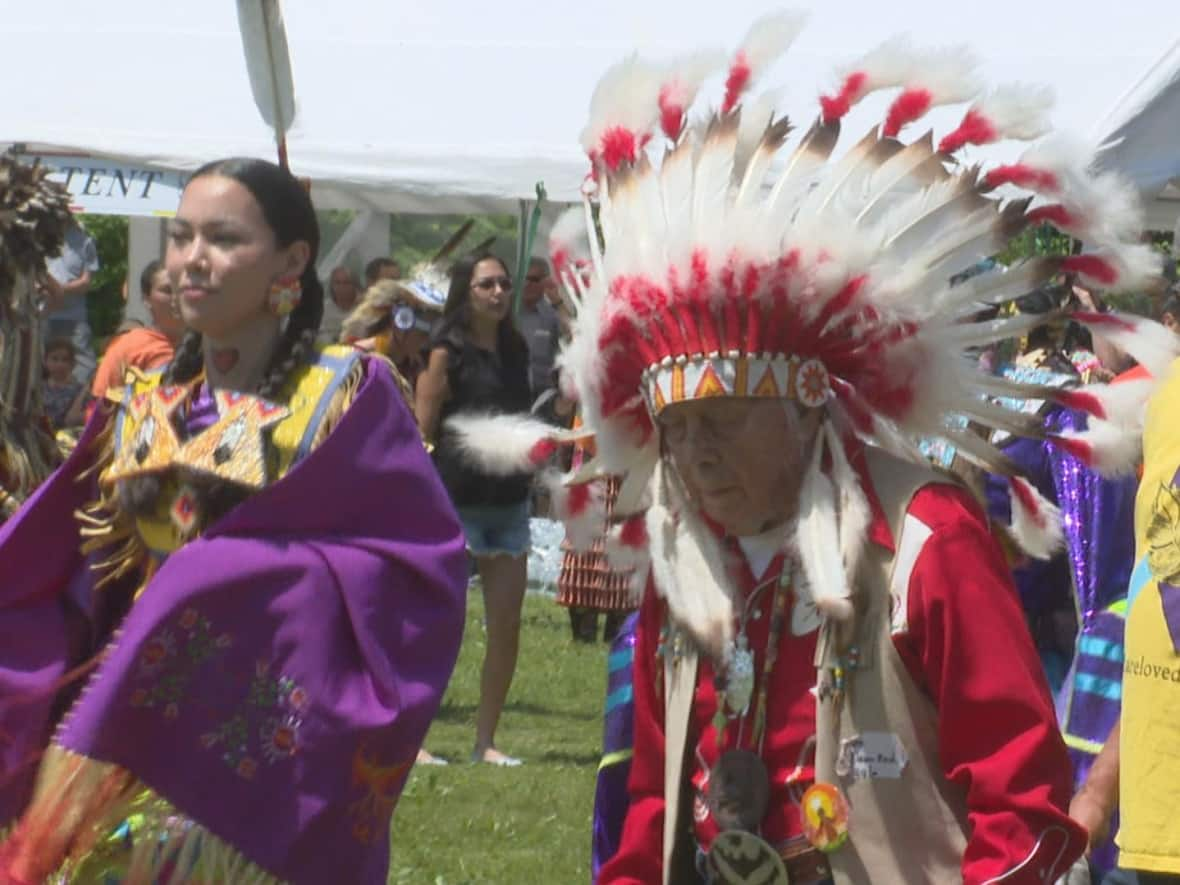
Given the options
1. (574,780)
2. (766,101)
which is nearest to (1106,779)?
(766,101)

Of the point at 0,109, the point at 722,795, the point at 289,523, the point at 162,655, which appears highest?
the point at 0,109

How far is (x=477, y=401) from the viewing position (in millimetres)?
8164

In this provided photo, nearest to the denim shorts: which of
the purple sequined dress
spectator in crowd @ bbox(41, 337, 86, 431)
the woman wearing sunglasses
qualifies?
the woman wearing sunglasses

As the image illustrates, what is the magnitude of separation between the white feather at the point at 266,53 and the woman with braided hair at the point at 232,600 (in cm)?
119

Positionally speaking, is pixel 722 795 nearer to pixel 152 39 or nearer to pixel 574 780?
pixel 574 780

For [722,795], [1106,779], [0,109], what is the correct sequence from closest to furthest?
[722,795] → [1106,779] → [0,109]

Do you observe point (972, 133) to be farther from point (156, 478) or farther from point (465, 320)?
point (465, 320)

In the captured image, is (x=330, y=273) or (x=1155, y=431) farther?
(x=330, y=273)

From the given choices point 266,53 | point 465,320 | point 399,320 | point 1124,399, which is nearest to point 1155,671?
point 1124,399

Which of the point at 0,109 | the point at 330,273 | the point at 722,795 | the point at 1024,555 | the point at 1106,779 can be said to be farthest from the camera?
the point at 330,273

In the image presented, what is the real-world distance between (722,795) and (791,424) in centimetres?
51

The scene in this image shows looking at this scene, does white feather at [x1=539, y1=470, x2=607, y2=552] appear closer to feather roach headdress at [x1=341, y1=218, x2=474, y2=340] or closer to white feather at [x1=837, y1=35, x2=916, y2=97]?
white feather at [x1=837, y1=35, x2=916, y2=97]

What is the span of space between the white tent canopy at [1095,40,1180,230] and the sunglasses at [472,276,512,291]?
2083 millimetres

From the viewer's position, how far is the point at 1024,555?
3.53 meters
